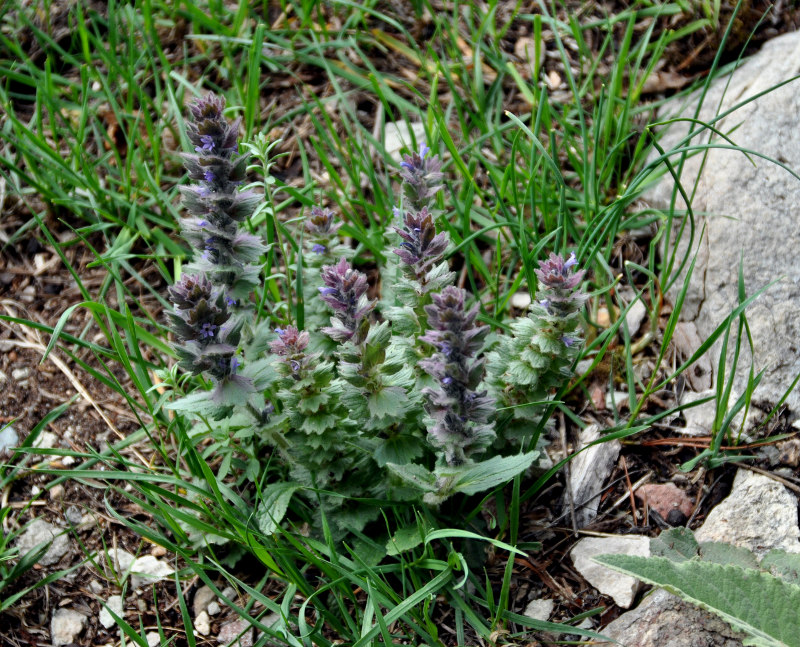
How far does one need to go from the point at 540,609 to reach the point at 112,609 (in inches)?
68.5

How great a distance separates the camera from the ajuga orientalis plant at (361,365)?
9.04 feet

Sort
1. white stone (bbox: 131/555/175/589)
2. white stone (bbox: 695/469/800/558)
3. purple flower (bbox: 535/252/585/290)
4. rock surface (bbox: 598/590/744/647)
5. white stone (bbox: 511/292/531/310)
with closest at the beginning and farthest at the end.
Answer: rock surface (bbox: 598/590/744/647)
purple flower (bbox: 535/252/585/290)
white stone (bbox: 695/469/800/558)
white stone (bbox: 131/555/175/589)
white stone (bbox: 511/292/531/310)

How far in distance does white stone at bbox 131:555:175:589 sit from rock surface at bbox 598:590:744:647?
1834 millimetres

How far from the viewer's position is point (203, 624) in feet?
10.9

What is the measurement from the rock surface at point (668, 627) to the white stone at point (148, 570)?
183 cm

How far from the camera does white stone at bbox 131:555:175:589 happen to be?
3432 mm

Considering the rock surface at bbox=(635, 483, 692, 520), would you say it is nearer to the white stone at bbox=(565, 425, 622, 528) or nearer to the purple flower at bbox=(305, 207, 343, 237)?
the white stone at bbox=(565, 425, 622, 528)

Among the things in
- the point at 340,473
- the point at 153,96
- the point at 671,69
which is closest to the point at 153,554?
the point at 340,473

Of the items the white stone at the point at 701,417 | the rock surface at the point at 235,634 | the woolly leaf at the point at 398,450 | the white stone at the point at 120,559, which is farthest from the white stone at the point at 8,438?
the white stone at the point at 701,417

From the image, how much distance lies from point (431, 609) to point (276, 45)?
3.44 m

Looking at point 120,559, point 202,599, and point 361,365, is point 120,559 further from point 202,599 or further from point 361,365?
point 361,365

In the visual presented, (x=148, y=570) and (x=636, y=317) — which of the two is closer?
(x=148, y=570)

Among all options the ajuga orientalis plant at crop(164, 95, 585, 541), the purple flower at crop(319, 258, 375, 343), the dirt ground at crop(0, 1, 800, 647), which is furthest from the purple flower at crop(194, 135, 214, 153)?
the dirt ground at crop(0, 1, 800, 647)

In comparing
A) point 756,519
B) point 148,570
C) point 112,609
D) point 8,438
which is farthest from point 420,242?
point 8,438
